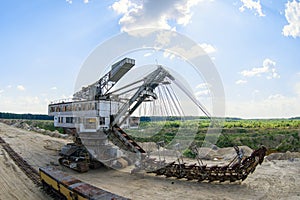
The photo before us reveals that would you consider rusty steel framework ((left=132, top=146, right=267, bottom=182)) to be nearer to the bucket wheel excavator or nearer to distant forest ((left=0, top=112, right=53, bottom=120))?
the bucket wheel excavator

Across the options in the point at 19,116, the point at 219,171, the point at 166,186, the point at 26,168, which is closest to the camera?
the point at 166,186

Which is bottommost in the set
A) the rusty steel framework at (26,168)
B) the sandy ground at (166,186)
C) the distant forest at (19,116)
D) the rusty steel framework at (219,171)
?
the sandy ground at (166,186)

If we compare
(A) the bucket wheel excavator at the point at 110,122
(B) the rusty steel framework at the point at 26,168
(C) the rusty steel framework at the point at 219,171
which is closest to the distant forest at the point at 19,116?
(B) the rusty steel framework at the point at 26,168

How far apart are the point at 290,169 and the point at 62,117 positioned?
20656mm

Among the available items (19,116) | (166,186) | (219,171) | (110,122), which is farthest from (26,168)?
(19,116)

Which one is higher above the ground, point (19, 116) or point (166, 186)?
point (19, 116)

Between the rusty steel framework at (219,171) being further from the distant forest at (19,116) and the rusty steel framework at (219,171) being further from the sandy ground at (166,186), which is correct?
the distant forest at (19,116)

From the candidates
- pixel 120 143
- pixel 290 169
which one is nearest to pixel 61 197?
pixel 120 143

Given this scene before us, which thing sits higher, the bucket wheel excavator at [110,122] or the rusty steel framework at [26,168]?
the bucket wheel excavator at [110,122]

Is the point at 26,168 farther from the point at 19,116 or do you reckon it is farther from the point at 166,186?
the point at 19,116

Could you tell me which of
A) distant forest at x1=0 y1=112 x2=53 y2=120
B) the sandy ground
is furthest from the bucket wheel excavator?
distant forest at x1=0 y1=112 x2=53 y2=120

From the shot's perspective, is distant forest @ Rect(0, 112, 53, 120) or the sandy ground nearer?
the sandy ground

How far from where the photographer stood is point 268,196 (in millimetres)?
12344

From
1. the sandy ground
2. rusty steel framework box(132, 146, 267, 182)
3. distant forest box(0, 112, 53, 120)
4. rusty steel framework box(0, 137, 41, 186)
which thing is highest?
distant forest box(0, 112, 53, 120)
